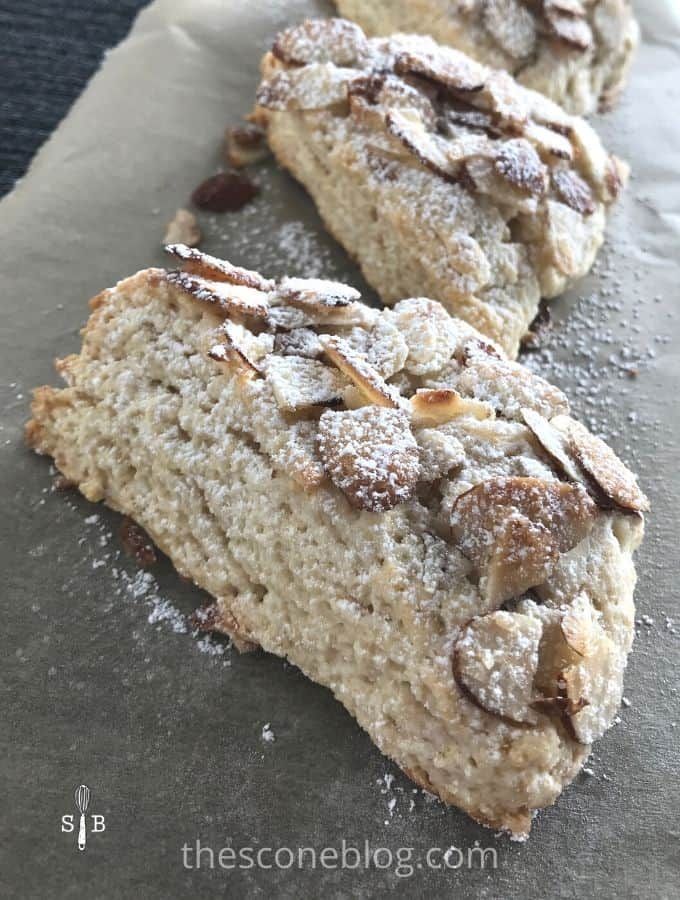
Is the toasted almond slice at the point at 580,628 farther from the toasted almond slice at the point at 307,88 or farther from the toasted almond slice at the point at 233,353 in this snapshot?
the toasted almond slice at the point at 307,88

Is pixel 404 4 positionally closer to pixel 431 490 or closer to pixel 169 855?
pixel 431 490

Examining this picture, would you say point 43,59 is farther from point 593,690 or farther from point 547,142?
point 593,690

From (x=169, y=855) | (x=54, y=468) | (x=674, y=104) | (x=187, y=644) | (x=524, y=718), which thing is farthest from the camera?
(x=674, y=104)

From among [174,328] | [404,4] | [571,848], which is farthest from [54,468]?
[404,4]

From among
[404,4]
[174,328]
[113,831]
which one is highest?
[404,4]

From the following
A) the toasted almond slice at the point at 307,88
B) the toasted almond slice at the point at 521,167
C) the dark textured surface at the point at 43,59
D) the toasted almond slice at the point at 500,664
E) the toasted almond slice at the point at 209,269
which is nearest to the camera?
the toasted almond slice at the point at 500,664

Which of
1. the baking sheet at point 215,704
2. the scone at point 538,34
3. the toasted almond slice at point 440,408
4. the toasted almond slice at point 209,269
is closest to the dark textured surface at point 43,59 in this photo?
the baking sheet at point 215,704
